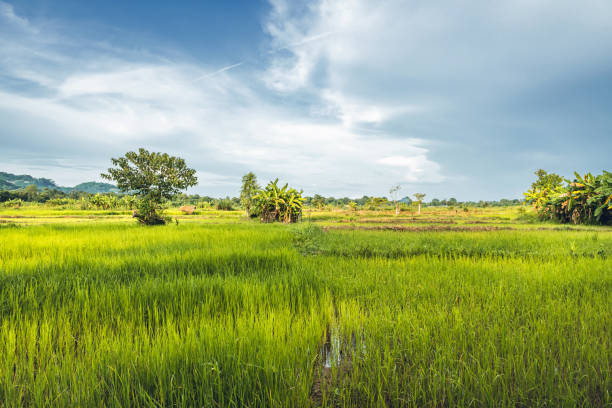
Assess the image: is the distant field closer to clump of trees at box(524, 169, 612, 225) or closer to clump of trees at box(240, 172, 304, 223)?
clump of trees at box(240, 172, 304, 223)

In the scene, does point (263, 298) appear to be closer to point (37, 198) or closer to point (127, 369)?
point (127, 369)

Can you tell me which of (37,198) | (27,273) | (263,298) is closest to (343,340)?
(263,298)

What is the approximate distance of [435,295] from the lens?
3055mm

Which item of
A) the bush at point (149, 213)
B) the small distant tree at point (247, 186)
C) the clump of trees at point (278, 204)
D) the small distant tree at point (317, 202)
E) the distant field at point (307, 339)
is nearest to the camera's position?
the distant field at point (307, 339)

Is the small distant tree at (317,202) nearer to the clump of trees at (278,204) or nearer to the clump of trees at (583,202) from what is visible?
the clump of trees at (278,204)

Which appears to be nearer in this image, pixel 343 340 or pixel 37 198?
pixel 343 340

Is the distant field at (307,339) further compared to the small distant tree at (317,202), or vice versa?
the small distant tree at (317,202)

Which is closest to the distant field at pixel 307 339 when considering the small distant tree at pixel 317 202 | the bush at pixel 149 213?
the bush at pixel 149 213

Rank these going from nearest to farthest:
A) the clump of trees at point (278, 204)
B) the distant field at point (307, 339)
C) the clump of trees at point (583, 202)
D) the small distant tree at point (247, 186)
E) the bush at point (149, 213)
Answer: the distant field at point (307, 339), the bush at point (149, 213), the clump of trees at point (583, 202), the clump of trees at point (278, 204), the small distant tree at point (247, 186)

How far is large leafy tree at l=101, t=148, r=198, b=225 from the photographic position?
Result: 13.7 m

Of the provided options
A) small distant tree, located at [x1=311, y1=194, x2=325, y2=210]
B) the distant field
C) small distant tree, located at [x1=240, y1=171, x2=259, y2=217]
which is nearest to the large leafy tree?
the distant field

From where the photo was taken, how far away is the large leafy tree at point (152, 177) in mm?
13695

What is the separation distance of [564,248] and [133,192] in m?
17.7

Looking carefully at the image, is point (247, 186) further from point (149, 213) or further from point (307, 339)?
point (307, 339)
